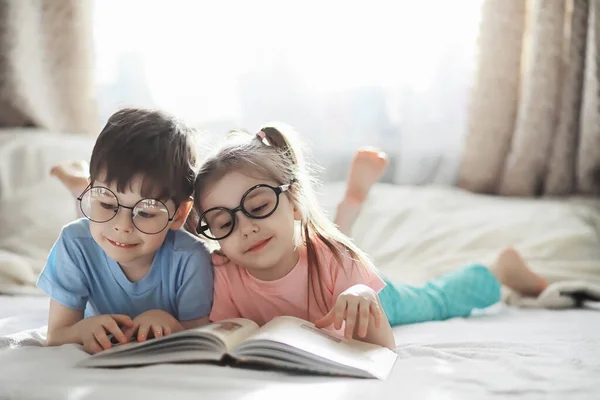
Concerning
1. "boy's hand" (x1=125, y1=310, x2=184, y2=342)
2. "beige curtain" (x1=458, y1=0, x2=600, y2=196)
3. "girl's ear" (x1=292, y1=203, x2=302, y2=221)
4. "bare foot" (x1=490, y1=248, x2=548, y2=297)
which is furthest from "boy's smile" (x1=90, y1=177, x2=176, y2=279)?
"beige curtain" (x1=458, y1=0, x2=600, y2=196)

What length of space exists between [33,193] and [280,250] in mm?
1070

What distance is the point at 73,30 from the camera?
2.27m

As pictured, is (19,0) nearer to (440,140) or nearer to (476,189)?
(440,140)

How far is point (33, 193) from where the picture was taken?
1.89 meters

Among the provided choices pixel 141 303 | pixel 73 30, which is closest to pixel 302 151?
pixel 141 303

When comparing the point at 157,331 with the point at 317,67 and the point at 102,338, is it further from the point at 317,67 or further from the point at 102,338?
the point at 317,67

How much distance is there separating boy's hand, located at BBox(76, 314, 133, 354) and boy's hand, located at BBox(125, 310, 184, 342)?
0.04 feet

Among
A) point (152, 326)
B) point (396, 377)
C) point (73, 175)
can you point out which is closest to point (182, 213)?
point (152, 326)

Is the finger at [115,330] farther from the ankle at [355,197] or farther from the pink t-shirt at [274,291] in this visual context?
the ankle at [355,197]

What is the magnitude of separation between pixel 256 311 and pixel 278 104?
119 cm

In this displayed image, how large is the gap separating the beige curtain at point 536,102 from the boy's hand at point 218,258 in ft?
3.86

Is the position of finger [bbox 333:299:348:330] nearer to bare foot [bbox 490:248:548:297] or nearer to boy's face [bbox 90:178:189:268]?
boy's face [bbox 90:178:189:268]

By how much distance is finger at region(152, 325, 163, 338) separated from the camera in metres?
0.98

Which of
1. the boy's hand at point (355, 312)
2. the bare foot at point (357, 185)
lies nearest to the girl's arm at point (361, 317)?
the boy's hand at point (355, 312)
